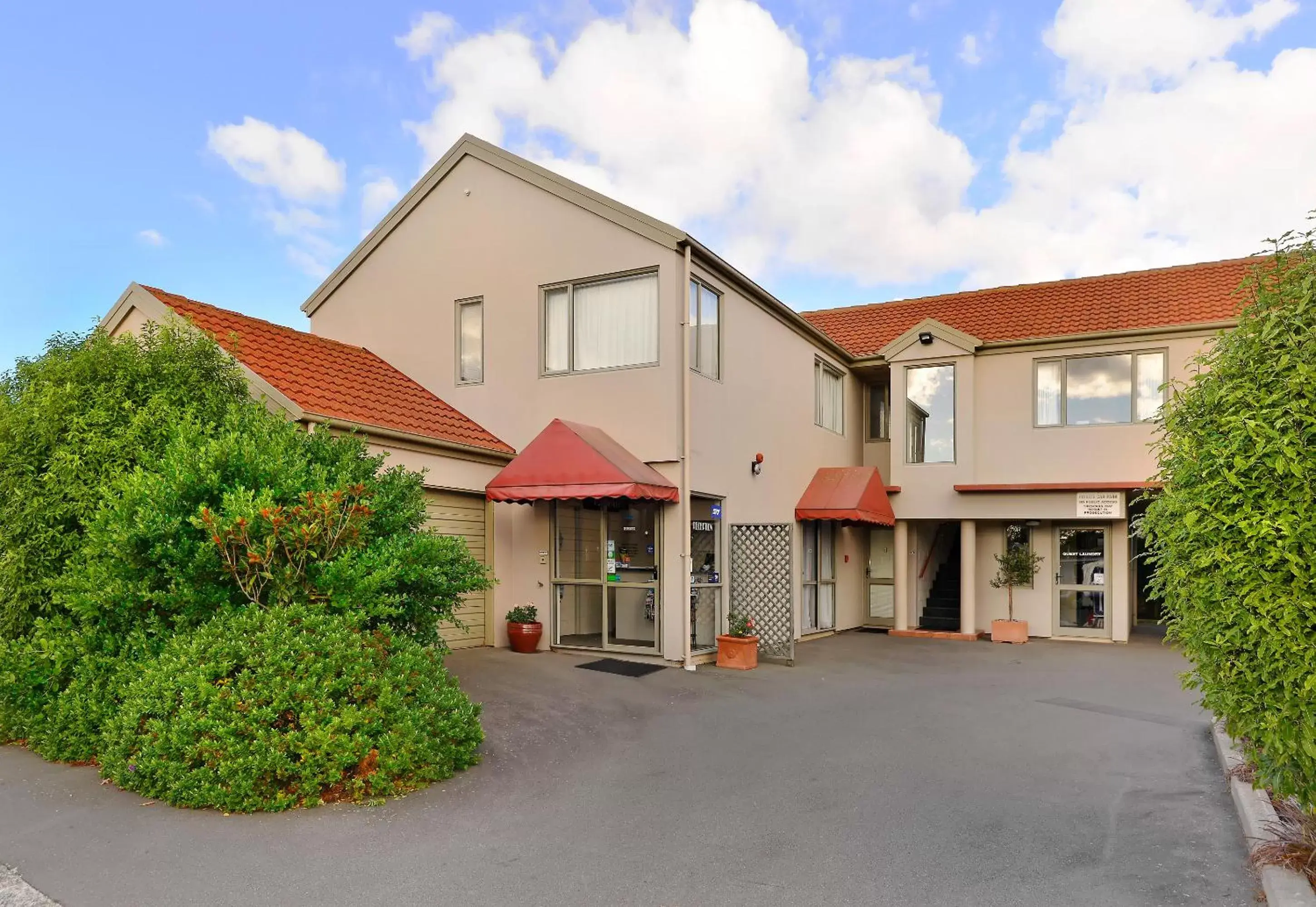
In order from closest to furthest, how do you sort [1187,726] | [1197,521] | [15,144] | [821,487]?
[1197,521]
[1187,726]
[15,144]
[821,487]

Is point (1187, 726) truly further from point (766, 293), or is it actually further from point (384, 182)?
point (384, 182)

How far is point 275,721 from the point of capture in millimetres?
5703

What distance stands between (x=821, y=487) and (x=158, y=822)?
1271 centimetres

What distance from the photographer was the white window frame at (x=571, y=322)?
1209 centimetres

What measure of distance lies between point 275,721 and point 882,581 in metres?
14.9

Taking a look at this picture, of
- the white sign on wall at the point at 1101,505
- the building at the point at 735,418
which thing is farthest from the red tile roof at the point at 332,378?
the white sign on wall at the point at 1101,505

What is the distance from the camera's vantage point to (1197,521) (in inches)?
174

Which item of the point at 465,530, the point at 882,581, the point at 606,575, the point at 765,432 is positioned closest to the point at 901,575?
the point at 882,581

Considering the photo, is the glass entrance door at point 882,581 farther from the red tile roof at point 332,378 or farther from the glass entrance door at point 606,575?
the red tile roof at point 332,378

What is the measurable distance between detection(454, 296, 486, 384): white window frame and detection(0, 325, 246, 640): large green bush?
5.62 metres

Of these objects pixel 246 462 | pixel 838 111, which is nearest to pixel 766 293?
pixel 838 111

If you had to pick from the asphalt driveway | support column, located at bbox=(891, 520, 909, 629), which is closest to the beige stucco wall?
support column, located at bbox=(891, 520, 909, 629)

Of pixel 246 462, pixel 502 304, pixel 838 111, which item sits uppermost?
pixel 838 111

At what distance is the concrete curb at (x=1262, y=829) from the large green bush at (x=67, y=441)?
8.50 meters
